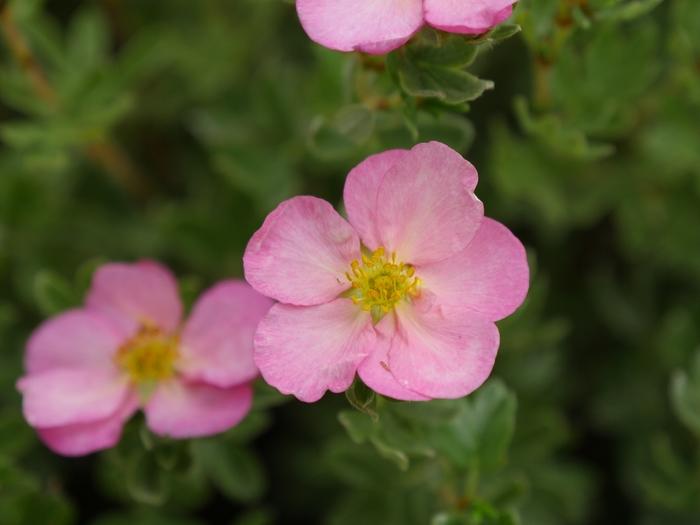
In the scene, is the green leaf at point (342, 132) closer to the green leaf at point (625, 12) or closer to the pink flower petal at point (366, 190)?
the pink flower petal at point (366, 190)

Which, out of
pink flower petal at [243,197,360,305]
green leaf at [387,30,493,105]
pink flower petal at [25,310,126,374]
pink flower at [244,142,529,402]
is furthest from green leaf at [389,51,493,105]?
pink flower petal at [25,310,126,374]

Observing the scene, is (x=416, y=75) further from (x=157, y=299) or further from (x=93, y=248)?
(x=93, y=248)

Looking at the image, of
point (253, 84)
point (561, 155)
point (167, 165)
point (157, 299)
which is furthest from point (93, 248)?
point (561, 155)

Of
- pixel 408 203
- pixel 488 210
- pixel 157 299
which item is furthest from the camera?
pixel 488 210

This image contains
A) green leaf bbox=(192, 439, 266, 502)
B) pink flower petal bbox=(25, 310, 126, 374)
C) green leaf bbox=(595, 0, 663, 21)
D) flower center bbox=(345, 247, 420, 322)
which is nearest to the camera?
flower center bbox=(345, 247, 420, 322)

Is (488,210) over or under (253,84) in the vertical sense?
under

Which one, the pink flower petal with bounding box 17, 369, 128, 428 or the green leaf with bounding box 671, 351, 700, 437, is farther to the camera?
the green leaf with bounding box 671, 351, 700, 437

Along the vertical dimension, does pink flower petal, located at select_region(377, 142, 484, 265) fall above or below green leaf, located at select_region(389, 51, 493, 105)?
below

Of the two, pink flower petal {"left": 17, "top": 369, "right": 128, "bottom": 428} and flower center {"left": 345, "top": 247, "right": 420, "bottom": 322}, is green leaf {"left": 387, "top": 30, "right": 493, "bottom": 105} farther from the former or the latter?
pink flower petal {"left": 17, "top": 369, "right": 128, "bottom": 428}

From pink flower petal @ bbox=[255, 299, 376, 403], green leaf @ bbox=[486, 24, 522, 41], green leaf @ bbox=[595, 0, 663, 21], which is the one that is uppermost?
green leaf @ bbox=[486, 24, 522, 41]
